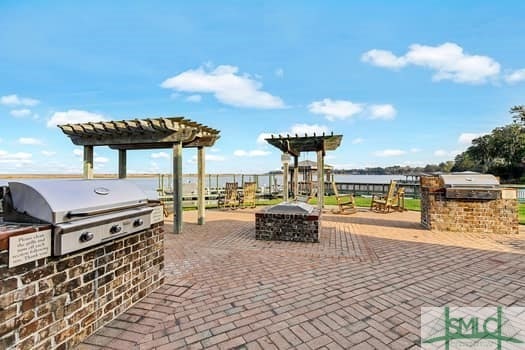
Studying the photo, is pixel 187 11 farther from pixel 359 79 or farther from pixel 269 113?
pixel 269 113

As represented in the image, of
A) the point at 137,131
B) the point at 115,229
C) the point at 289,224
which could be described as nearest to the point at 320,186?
the point at 289,224

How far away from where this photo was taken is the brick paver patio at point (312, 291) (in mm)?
2123

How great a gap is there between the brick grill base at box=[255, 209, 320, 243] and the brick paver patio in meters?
0.27

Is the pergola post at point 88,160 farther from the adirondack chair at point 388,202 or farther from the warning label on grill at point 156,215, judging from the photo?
the adirondack chair at point 388,202

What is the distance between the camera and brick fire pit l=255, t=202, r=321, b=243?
17.9ft

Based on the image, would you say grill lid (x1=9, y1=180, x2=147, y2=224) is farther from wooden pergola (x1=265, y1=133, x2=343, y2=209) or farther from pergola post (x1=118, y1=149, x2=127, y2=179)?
wooden pergola (x1=265, y1=133, x2=343, y2=209)

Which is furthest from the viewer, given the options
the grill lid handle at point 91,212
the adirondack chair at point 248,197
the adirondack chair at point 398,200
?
the adirondack chair at point 248,197

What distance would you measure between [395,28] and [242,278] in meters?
9.06

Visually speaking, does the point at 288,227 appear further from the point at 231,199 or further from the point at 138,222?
the point at 231,199

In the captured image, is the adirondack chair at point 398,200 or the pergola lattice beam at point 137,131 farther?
the adirondack chair at point 398,200

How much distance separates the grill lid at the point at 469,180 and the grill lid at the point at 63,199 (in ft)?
24.0

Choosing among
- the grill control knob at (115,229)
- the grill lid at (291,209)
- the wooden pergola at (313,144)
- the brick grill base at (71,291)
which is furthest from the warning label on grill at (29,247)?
the wooden pergola at (313,144)

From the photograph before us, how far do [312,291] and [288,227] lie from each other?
8.35 feet

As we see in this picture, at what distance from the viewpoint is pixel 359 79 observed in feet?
40.2
